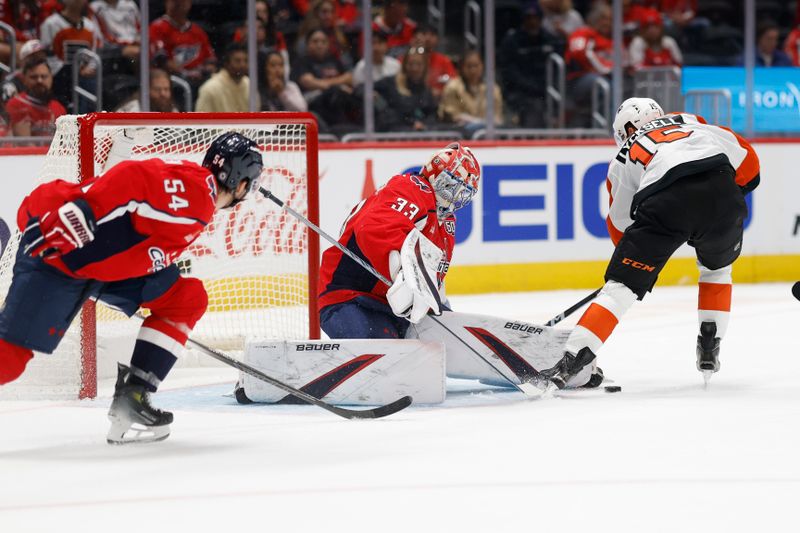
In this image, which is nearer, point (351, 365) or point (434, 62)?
point (351, 365)

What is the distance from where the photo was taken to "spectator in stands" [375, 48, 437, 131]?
7.08 m

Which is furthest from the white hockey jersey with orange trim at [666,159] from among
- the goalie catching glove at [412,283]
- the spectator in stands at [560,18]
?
the spectator in stands at [560,18]

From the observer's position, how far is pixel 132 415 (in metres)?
3.21

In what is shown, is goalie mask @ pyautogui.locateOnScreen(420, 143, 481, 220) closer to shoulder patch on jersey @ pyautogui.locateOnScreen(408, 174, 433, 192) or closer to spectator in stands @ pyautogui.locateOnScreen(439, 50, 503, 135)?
shoulder patch on jersey @ pyautogui.locateOnScreen(408, 174, 433, 192)

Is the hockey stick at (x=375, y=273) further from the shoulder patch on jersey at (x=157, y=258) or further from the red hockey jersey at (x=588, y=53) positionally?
the red hockey jersey at (x=588, y=53)

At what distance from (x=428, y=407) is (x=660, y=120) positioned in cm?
121

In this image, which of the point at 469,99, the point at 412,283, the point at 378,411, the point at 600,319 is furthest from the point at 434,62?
the point at 378,411

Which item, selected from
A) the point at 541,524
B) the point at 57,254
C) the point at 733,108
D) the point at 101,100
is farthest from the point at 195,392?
the point at 733,108

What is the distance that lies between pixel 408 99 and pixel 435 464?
14.4 feet

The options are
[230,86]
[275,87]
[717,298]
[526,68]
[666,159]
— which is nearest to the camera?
[666,159]

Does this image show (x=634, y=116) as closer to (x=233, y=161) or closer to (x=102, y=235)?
(x=233, y=161)

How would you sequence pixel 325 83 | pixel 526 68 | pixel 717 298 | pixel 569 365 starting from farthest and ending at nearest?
1. pixel 526 68
2. pixel 325 83
3. pixel 717 298
4. pixel 569 365

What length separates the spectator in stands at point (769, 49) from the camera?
8.31 m

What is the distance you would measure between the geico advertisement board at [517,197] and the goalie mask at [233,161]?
357 cm
